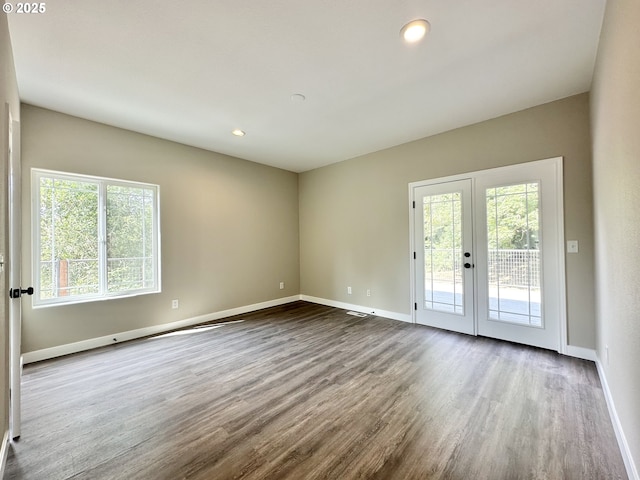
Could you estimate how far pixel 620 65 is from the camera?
60.4 inches

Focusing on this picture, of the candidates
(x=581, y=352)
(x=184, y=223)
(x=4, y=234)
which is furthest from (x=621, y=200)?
(x=184, y=223)

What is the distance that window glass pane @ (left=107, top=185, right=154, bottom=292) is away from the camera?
353cm

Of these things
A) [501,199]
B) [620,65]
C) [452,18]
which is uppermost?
[452,18]

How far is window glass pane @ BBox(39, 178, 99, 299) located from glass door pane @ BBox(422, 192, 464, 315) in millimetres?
4437

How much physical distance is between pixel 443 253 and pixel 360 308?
178 centimetres

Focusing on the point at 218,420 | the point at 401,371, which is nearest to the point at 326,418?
the point at 218,420

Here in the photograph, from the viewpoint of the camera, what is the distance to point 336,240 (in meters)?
5.26

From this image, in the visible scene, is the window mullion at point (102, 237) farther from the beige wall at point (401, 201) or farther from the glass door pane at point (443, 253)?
the glass door pane at point (443, 253)

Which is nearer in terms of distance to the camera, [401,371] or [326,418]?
[326,418]

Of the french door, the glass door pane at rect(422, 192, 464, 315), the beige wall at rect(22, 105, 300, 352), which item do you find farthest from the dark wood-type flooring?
the glass door pane at rect(422, 192, 464, 315)

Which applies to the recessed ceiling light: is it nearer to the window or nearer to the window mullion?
the window

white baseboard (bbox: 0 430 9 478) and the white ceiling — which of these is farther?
the white ceiling

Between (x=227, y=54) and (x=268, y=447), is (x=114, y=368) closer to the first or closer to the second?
(x=268, y=447)

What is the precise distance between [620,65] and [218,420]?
3.37 metres
